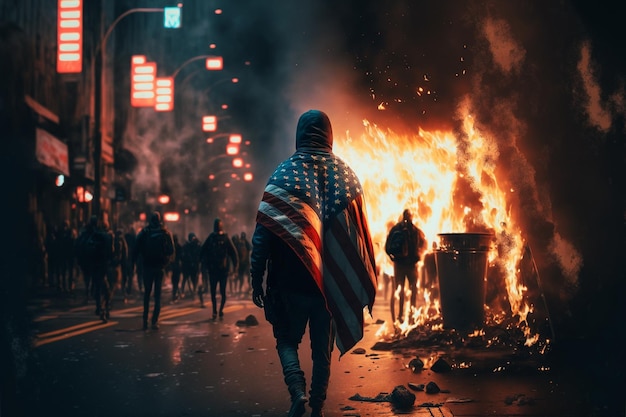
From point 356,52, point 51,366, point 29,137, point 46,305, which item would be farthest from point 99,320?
point 29,137

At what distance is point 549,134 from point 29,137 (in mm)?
20800

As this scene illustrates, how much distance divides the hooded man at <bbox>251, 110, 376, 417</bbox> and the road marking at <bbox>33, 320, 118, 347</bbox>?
7131 mm

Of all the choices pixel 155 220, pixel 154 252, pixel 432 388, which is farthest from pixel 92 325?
pixel 432 388

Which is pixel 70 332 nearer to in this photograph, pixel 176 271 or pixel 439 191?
pixel 439 191

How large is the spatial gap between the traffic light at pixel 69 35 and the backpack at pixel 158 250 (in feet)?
51.6

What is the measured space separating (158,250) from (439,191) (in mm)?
5583

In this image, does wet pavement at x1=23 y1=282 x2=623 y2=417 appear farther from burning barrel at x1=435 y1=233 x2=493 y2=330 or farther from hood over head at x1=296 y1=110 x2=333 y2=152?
hood over head at x1=296 y1=110 x2=333 y2=152

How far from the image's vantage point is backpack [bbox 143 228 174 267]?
14227mm

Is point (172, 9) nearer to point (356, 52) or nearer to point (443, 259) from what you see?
point (356, 52)

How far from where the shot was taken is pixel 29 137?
27.2 m

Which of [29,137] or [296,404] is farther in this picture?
[29,137]

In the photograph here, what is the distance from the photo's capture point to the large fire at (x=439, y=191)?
1321 centimetres

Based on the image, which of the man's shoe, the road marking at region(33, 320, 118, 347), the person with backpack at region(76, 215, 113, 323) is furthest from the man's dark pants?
the person with backpack at region(76, 215, 113, 323)

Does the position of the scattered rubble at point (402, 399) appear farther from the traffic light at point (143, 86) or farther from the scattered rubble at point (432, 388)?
the traffic light at point (143, 86)
